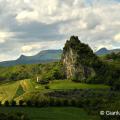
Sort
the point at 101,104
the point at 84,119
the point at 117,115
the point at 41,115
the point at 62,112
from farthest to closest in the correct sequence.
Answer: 1. the point at 101,104
2. the point at 62,112
3. the point at 41,115
4. the point at 84,119
5. the point at 117,115

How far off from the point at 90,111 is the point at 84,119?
77.3 ft

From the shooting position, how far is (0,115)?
467 ft

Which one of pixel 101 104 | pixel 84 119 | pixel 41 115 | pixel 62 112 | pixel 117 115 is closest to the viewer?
pixel 117 115

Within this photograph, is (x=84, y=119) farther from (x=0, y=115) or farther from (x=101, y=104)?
(x=101, y=104)

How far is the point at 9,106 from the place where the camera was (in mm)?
199250

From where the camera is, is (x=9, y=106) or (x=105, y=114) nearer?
(x=105, y=114)

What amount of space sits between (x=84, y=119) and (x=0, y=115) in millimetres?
29506

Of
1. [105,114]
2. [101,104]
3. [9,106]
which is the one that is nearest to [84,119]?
[105,114]

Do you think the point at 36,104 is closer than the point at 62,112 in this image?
No

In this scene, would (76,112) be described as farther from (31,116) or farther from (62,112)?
(31,116)

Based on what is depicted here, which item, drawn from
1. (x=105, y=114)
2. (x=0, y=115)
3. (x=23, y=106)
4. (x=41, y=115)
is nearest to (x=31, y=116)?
(x=41, y=115)

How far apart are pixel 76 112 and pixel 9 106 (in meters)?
38.6

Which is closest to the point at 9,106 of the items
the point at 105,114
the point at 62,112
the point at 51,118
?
the point at 62,112

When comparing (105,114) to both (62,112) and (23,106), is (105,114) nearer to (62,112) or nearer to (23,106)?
(62,112)
